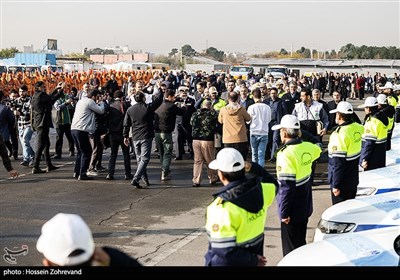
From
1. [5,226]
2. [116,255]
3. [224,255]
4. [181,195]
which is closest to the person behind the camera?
[116,255]

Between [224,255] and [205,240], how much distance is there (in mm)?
3674

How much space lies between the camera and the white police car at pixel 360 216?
20.5 feet

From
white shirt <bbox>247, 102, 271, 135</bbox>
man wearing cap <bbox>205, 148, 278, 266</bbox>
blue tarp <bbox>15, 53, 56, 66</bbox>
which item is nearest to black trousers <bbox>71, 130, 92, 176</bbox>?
white shirt <bbox>247, 102, 271, 135</bbox>

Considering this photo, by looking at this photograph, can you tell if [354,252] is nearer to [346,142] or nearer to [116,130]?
[346,142]

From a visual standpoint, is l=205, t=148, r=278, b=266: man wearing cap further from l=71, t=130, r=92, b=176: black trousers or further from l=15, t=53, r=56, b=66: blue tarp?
l=15, t=53, r=56, b=66: blue tarp

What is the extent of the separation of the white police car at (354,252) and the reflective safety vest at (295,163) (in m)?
0.79

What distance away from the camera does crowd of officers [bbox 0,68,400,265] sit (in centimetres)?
441

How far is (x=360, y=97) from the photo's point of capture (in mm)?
38219

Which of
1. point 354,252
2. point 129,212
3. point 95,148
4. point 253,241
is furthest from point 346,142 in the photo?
point 95,148

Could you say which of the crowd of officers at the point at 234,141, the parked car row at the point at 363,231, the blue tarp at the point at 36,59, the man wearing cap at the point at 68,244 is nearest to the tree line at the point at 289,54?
the blue tarp at the point at 36,59

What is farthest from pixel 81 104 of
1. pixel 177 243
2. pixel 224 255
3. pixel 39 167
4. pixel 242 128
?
pixel 224 255

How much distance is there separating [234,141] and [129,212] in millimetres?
2751

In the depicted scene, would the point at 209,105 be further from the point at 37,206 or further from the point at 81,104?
the point at 37,206

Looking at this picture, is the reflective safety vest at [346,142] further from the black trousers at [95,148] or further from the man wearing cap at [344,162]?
the black trousers at [95,148]
